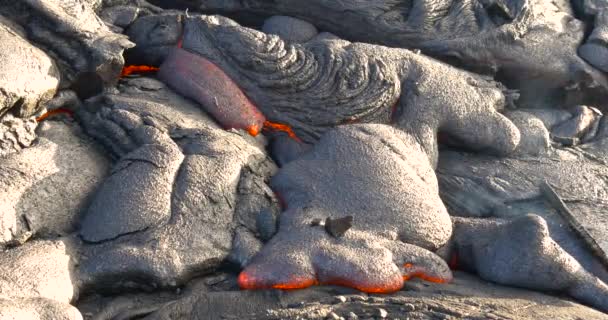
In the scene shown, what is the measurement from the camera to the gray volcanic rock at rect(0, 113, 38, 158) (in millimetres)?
3104

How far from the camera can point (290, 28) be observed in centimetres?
448

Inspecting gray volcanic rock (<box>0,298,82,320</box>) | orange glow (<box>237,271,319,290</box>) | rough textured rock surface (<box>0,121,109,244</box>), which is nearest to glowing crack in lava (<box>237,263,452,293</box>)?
orange glow (<box>237,271,319,290</box>)

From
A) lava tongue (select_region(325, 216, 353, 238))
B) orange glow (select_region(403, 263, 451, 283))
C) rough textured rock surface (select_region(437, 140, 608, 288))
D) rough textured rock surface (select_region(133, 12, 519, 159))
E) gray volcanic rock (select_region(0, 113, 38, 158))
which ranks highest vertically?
rough textured rock surface (select_region(133, 12, 519, 159))

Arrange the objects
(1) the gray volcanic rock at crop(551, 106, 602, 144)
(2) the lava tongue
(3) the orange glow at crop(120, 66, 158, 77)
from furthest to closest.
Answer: (1) the gray volcanic rock at crop(551, 106, 602, 144) < (3) the orange glow at crop(120, 66, 158, 77) < (2) the lava tongue

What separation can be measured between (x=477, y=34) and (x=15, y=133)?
271cm

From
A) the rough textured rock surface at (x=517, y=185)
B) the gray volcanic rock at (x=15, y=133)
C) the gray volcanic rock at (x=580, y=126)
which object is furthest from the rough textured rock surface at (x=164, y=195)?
the gray volcanic rock at (x=580, y=126)

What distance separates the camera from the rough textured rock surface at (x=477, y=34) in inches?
176

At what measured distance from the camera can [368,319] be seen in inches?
108

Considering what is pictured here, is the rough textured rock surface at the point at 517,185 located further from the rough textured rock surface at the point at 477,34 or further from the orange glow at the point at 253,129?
the orange glow at the point at 253,129

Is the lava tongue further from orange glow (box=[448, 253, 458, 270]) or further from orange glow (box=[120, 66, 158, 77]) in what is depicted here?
orange glow (box=[120, 66, 158, 77])

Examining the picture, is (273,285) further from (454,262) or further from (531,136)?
(531,136)

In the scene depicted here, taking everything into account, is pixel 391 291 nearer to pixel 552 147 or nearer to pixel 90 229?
pixel 90 229

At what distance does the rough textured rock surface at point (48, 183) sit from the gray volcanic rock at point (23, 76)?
14 cm

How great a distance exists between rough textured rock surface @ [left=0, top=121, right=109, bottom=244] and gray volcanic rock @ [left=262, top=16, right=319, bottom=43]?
1.53 m
